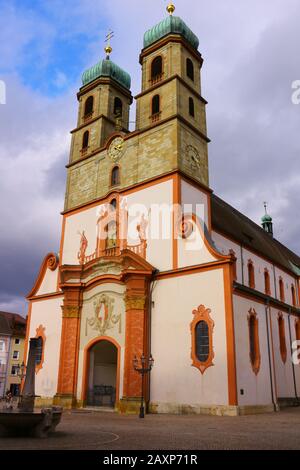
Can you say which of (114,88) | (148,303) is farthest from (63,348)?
(114,88)

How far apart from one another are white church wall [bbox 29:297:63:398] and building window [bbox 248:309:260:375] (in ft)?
40.1

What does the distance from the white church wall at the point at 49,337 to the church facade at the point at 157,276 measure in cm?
12

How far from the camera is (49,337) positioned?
94.3 feet

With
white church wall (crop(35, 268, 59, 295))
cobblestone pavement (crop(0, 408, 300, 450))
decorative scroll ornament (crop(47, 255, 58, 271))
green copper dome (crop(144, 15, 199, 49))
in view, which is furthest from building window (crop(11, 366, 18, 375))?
cobblestone pavement (crop(0, 408, 300, 450))

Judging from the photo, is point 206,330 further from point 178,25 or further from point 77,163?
point 178,25

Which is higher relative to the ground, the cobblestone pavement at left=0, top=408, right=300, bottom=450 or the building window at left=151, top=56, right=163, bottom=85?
the building window at left=151, top=56, right=163, bottom=85

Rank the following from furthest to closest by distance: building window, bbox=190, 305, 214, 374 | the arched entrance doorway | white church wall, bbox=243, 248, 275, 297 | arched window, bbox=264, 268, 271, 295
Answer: arched window, bbox=264, 268, 271, 295, white church wall, bbox=243, 248, 275, 297, the arched entrance doorway, building window, bbox=190, 305, 214, 374

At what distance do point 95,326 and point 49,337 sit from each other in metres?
4.83

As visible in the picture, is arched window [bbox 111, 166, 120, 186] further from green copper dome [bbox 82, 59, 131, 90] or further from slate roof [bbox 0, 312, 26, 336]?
slate roof [bbox 0, 312, 26, 336]

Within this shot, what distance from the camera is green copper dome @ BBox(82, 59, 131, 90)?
35.7 meters

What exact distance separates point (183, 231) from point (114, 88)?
1746 centimetres

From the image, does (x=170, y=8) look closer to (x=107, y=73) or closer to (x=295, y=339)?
(x=107, y=73)

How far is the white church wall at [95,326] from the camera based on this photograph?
79.3ft

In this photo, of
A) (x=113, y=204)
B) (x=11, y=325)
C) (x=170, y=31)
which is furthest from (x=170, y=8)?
(x=11, y=325)
